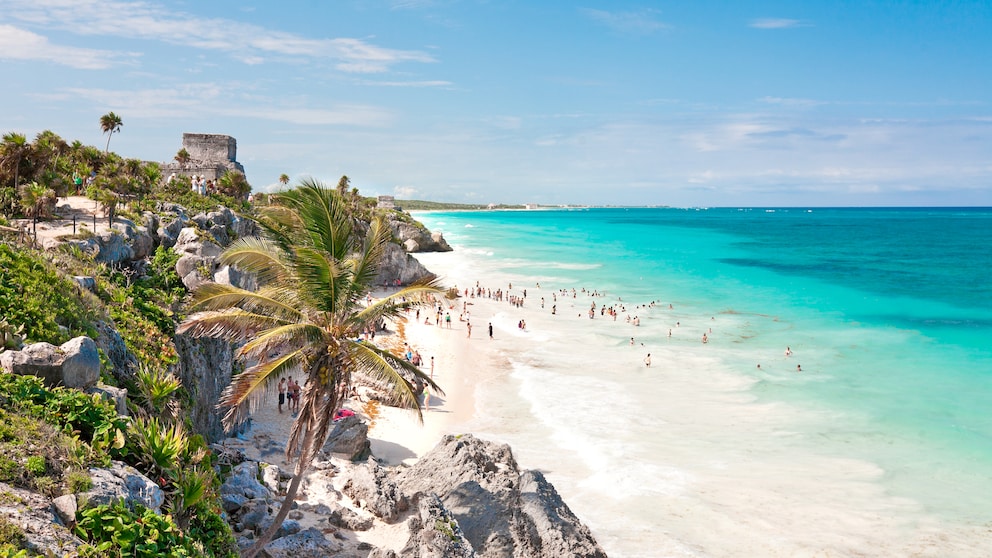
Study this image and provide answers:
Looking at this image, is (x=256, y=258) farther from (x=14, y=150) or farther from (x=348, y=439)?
(x=14, y=150)

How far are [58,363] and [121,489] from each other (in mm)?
2485

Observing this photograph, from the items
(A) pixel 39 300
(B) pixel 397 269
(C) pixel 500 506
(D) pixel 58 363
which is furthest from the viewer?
(B) pixel 397 269

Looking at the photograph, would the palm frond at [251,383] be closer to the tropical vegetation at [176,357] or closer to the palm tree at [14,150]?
the tropical vegetation at [176,357]

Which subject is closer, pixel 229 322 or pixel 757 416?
pixel 229 322

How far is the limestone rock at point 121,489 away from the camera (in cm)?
736

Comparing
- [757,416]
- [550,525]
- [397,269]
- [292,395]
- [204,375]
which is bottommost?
[757,416]

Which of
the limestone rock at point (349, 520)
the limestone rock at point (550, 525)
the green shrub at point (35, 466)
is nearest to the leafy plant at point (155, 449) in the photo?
the green shrub at point (35, 466)

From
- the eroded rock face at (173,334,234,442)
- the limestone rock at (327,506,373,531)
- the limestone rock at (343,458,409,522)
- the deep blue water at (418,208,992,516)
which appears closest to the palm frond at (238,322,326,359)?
the eroded rock face at (173,334,234,442)

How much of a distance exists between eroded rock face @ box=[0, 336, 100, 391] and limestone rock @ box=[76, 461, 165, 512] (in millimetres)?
1703

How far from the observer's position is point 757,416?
26.8 meters

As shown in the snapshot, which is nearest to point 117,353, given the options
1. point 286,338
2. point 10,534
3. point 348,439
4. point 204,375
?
point 204,375

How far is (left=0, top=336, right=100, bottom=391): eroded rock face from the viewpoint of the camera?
8.79 m

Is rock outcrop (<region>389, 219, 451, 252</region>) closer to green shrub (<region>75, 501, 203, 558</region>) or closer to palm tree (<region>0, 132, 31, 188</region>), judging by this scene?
palm tree (<region>0, 132, 31, 188</region>)

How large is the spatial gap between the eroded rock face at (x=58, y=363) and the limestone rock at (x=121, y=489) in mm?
1703
